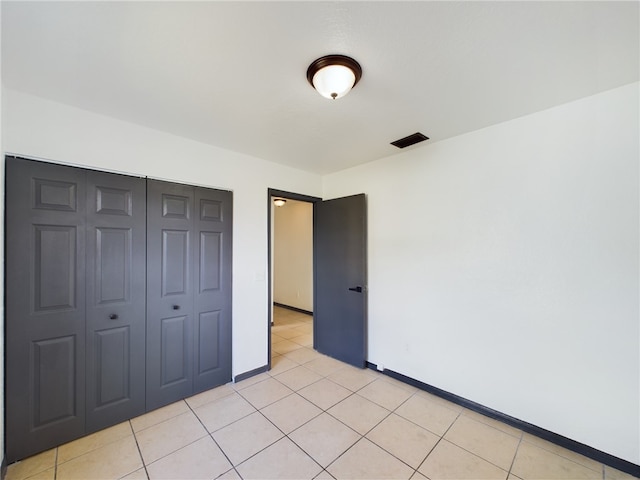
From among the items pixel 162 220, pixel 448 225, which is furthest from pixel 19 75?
pixel 448 225

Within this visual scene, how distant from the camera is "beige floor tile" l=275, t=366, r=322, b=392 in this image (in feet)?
9.23

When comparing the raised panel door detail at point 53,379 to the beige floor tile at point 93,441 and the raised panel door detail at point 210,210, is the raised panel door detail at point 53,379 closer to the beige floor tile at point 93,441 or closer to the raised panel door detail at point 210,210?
the beige floor tile at point 93,441

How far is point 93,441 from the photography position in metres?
1.98

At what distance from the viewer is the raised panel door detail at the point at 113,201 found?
211cm

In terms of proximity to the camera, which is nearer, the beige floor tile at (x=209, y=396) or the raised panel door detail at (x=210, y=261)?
the beige floor tile at (x=209, y=396)

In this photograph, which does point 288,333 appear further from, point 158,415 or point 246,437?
point 246,437

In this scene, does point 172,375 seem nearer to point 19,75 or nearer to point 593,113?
point 19,75

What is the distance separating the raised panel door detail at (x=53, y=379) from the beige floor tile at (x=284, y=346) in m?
2.21

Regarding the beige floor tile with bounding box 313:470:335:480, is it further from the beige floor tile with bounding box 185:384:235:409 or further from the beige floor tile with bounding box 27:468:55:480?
Result: the beige floor tile with bounding box 27:468:55:480

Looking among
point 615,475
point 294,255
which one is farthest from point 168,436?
point 294,255

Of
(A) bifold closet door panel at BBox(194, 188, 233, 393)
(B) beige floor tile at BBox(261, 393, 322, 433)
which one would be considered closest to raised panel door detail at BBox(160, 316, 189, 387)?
(A) bifold closet door panel at BBox(194, 188, 233, 393)

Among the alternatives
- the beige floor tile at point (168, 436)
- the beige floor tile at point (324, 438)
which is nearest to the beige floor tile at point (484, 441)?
the beige floor tile at point (324, 438)

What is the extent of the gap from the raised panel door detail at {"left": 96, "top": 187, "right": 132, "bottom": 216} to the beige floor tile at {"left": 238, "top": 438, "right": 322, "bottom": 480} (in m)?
2.10

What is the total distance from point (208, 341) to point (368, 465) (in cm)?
177
